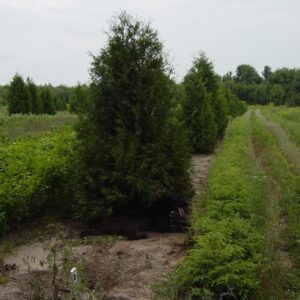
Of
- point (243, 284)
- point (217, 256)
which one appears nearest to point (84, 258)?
point (217, 256)

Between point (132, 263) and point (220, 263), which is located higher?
point (220, 263)

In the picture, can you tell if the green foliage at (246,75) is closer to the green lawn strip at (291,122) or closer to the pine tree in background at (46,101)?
the green lawn strip at (291,122)

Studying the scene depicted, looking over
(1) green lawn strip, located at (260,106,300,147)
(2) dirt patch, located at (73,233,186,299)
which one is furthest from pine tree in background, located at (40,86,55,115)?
(2) dirt patch, located at (73,233,186,299)

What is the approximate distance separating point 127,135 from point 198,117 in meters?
11.4

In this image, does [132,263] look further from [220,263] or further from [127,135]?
[127,135]

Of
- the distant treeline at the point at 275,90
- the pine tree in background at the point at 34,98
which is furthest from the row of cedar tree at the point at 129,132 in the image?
the distant treeline at the point at 275,90

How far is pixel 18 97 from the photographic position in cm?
3975

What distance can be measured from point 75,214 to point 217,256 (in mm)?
3577

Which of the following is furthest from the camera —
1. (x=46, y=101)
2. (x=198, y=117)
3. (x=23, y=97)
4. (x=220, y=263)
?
(x=46, y=101)

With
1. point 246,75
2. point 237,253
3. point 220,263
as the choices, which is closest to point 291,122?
point 237,253

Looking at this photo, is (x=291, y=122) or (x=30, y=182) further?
(x=291, y=122)

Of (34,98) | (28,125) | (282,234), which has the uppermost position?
(34,98)

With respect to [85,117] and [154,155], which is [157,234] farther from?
[85,117]

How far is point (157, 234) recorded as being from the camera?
7445mm
